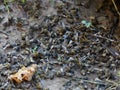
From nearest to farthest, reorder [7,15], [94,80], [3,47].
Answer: [94,80] → [3,47] → [7,15]

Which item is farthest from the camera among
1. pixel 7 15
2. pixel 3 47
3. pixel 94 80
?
pixel 7 15

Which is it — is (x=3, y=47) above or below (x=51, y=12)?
below

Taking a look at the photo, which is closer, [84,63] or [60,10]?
[84,63]

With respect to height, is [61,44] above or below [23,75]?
above

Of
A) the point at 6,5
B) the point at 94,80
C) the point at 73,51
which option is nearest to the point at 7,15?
the point at 6,5

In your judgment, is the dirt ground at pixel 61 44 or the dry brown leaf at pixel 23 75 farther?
the dirt ground at pixel 61 44

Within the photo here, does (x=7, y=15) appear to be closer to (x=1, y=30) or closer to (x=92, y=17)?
(x=1, y=30)

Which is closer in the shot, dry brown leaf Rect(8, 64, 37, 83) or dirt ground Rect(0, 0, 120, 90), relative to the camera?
dry brown leaf Rect(8, 64, 37, 83)

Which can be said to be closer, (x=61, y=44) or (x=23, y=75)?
(x=23, y=75)
